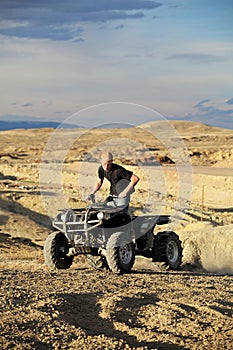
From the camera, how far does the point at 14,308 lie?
8.66 m

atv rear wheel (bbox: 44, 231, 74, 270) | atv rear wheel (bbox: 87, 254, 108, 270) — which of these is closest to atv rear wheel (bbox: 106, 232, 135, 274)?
atv rear wheel (bbox: 87, 254, 108, 270)

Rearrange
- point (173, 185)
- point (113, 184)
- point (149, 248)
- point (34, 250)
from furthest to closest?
point (173, 185) → point (34, 250) → point (149, 248) → point (113, 184)

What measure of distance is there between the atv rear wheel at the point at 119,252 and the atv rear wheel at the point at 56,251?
140 cm

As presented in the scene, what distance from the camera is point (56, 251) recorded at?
13688 mm

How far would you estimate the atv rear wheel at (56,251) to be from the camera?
13.6 meters

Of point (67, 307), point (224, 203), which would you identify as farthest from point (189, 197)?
point (67, 307)

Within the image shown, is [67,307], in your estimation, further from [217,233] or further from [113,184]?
[217,233]

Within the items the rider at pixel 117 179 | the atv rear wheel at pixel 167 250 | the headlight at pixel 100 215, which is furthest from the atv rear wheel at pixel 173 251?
the headlight at pixel 100 215

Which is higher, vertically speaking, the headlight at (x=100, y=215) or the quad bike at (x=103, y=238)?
the headlight at (x=100, y=215)

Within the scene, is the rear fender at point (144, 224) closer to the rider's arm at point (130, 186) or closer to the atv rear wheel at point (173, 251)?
the atv rear wheel at point (173, 251)

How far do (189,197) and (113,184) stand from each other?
996 inches

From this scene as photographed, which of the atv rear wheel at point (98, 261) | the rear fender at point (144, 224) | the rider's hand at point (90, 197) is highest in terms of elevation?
the rider's hand at point (90, 197)

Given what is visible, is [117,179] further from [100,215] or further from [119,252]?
[119,252]

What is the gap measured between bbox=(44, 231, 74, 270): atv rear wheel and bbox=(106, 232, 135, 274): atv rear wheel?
1.40 meters
